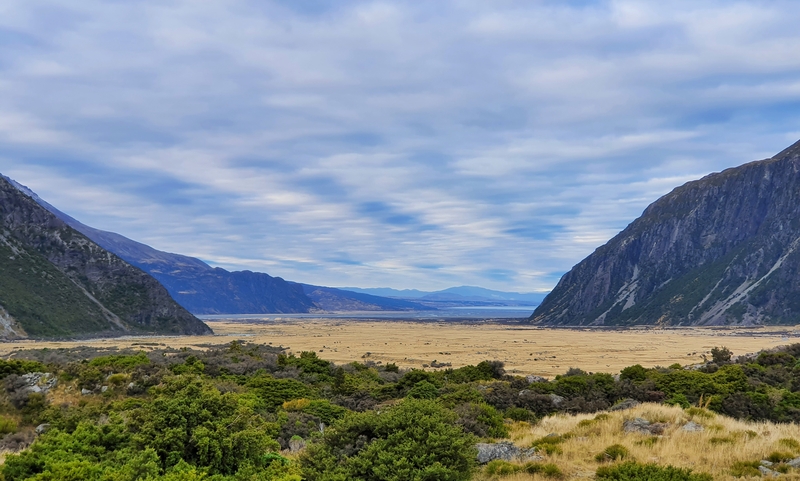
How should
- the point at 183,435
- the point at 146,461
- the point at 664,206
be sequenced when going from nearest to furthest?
the point at 146,461, the point at 183,435, the point at 664,206

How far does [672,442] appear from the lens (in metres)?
10.2

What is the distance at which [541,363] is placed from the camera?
38312 mm

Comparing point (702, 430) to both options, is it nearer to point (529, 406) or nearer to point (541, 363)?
point (529, 406)

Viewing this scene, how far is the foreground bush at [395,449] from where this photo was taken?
7512 millimetres

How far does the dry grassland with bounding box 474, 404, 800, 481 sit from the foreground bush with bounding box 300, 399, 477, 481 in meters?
1.32

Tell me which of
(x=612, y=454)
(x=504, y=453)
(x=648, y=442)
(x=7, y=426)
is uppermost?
(x=648, y=442)

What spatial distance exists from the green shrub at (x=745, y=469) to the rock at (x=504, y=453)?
3133 mm

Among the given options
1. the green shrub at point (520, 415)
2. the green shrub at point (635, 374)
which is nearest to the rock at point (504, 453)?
the green shrub at point (520, 415)

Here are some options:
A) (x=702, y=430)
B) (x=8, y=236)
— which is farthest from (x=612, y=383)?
(x=8, y=236)

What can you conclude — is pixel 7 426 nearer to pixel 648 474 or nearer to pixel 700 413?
pixel 648 474

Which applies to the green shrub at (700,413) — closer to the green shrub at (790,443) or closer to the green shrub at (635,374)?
the green shrub at (790,443)

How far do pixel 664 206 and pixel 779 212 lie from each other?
4579 cm

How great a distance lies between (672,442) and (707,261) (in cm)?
17019

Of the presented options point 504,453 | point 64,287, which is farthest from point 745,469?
point 64,287
